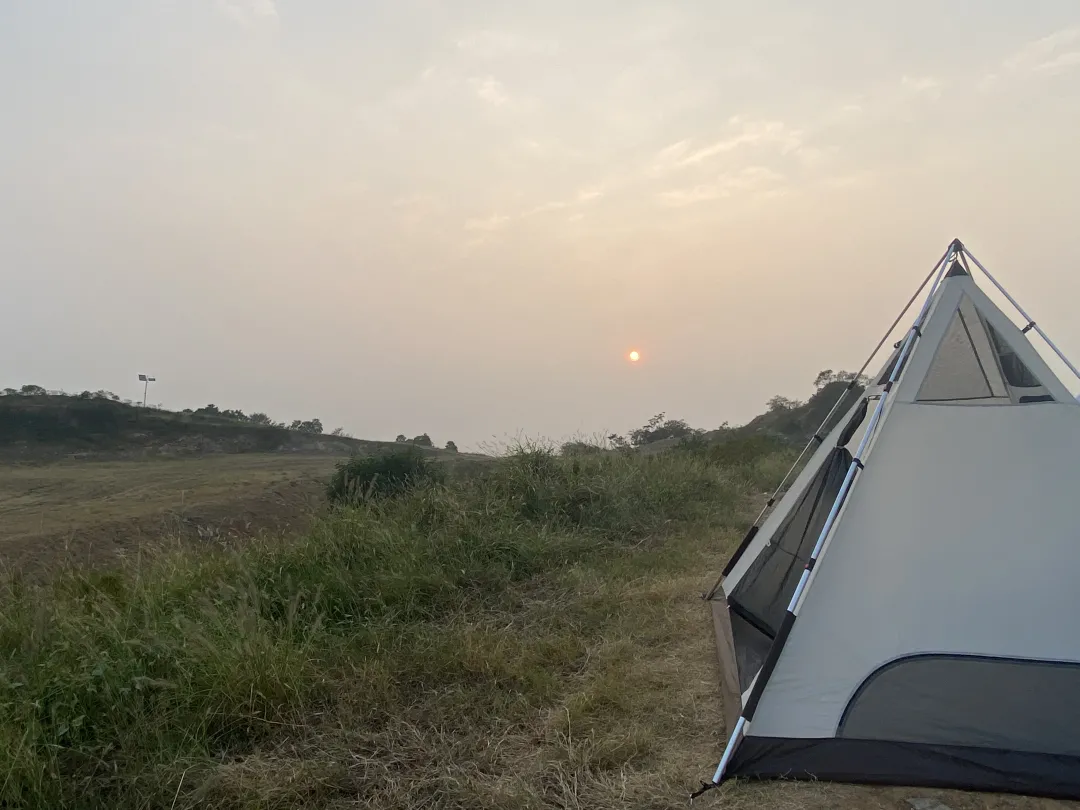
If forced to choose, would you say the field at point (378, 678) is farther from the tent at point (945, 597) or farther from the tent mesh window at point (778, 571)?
the tent mesh window at point (778, 571)

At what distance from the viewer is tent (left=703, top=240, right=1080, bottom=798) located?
2.58 metres

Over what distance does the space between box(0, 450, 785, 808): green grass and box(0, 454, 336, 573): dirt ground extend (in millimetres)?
1248

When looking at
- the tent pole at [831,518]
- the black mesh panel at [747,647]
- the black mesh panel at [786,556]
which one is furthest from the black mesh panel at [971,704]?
the black mesh panel at [786,556]

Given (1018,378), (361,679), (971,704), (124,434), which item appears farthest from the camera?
(124,434)

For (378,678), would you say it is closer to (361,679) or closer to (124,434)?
(361,679)

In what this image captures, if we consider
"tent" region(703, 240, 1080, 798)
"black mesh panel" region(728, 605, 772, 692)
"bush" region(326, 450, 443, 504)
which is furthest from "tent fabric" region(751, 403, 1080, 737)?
"bush" region(326, 450, 443, 504)

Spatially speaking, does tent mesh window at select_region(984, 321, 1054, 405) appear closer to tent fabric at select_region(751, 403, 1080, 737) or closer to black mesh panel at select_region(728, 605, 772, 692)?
tent fabric at select_region(751, 403, 1080, 737)

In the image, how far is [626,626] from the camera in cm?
427

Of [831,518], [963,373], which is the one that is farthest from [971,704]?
[963,373]

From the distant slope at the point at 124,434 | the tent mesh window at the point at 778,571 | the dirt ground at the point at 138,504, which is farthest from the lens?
the distant slope at the point at 124,434

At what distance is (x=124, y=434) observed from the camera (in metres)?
16.5

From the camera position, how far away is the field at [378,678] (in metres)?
2.55

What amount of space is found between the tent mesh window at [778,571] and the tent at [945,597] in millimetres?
585

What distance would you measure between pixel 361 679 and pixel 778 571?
2.42 metres
